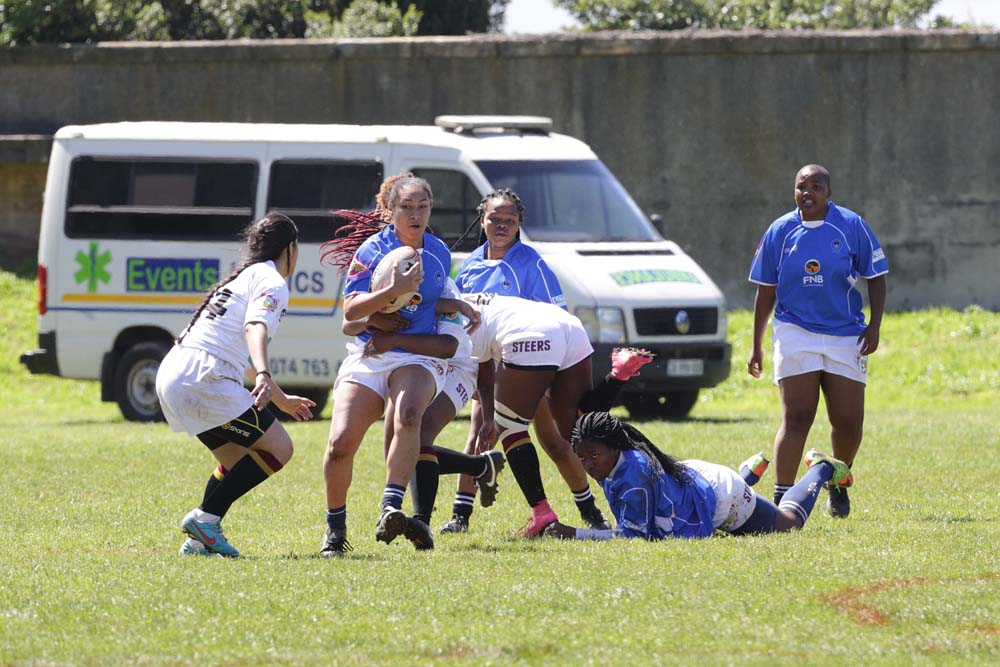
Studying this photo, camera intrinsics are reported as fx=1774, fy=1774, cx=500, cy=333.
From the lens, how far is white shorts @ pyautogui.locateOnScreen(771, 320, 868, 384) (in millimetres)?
9539

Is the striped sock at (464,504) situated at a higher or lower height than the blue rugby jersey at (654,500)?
lower

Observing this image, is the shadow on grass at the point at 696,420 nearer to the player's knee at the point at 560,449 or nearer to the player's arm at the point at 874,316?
the player's arm at the point at 874,316

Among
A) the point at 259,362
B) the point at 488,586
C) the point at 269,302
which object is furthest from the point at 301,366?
Answer: the point at 488,586

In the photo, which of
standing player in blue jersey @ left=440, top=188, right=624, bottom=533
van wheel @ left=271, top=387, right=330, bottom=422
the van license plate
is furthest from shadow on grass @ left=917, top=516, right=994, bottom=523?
van wheel @ left=271, top=387, right=330, bottom=422

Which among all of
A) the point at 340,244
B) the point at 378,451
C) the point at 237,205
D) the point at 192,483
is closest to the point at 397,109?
the point at 237,205

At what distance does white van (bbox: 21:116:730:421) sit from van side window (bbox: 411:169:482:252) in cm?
2

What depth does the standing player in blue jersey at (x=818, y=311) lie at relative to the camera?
9.52 m

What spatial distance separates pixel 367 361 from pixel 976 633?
11.0 ft

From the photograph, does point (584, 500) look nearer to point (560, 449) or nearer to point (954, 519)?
point (560, 449)

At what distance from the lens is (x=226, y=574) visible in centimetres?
743

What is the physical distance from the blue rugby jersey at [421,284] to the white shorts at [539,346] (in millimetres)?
533

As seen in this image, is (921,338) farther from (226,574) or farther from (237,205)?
(226,574)

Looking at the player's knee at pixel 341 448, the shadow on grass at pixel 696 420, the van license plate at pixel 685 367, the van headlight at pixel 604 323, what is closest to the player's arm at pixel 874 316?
the player's knee at pixel 341 448

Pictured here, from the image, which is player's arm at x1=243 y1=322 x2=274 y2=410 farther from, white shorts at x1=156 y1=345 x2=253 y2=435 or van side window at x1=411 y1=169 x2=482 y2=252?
van side window at x1=411 y1=169 x2=482 y2=252
